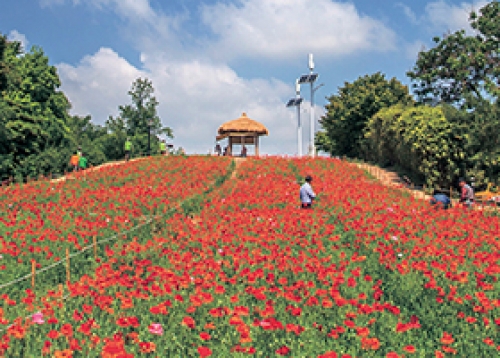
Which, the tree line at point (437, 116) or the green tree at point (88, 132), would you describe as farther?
the green tree at point (88, 132)

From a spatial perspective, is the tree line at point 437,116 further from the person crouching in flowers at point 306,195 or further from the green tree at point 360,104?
the person crouching in flowers at point 306,195

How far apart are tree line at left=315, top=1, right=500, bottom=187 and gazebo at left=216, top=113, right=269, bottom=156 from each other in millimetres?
6977

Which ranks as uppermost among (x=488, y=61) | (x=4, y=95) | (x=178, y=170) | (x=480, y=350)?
(x=488, y=61)

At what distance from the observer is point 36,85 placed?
35.9 meters

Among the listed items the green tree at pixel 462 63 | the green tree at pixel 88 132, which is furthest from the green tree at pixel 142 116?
the green tree at pixel 462 63

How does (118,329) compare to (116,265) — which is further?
(116,265)

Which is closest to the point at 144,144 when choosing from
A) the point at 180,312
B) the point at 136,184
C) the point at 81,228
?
the point at 136,184

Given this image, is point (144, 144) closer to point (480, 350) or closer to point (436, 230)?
point (436, 230)

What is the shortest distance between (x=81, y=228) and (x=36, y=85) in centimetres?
2806

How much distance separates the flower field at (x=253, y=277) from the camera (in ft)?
16.5

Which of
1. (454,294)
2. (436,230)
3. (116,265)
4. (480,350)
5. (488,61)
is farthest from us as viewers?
(488,61)

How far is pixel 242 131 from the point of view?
36.3 m

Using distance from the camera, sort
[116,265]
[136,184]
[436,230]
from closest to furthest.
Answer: [116,265], [436,230], [136,184]

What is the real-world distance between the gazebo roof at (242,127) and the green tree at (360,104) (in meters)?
6.59
